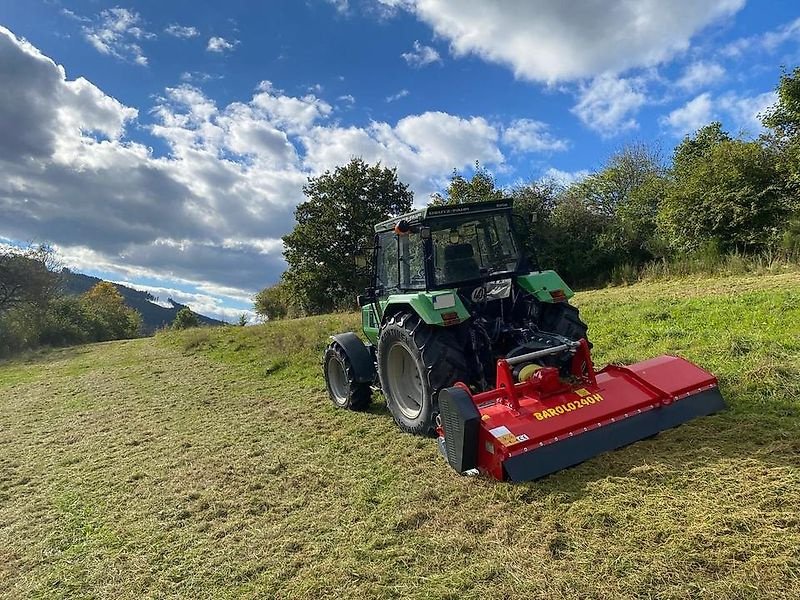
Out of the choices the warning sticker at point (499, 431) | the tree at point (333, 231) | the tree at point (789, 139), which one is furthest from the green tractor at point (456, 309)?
the tree at point (333, 231)

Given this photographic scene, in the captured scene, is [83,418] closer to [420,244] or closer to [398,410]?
[398,410]

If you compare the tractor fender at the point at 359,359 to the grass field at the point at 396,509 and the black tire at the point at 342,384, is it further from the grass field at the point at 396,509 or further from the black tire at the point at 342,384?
the grass field at the point at 396,509

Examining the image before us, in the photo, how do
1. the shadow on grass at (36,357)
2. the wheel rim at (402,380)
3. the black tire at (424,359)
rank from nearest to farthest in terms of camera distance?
the black tire at (424,359) < the wheel rim at (402,380) < the shadow on grass at (36,357)

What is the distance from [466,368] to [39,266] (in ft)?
107

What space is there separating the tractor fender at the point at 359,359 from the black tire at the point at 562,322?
2076mm

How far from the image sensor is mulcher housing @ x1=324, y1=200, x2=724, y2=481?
3465 millimetres

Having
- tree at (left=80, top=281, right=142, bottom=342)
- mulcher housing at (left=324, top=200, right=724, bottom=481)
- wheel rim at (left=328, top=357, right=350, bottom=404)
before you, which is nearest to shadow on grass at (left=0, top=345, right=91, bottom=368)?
tree at (left=80, top=281, right=142, bottom=342)

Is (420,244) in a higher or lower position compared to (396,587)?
higher

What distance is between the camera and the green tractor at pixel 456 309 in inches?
172

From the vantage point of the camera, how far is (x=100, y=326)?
31016mm

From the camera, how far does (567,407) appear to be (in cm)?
360

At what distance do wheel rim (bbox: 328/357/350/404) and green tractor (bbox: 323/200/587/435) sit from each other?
57 centimetres

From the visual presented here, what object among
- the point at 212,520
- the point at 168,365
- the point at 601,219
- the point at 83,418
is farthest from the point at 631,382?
the point at 601,219

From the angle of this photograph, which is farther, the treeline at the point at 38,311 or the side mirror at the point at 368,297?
the treeline at the point at 38,311
